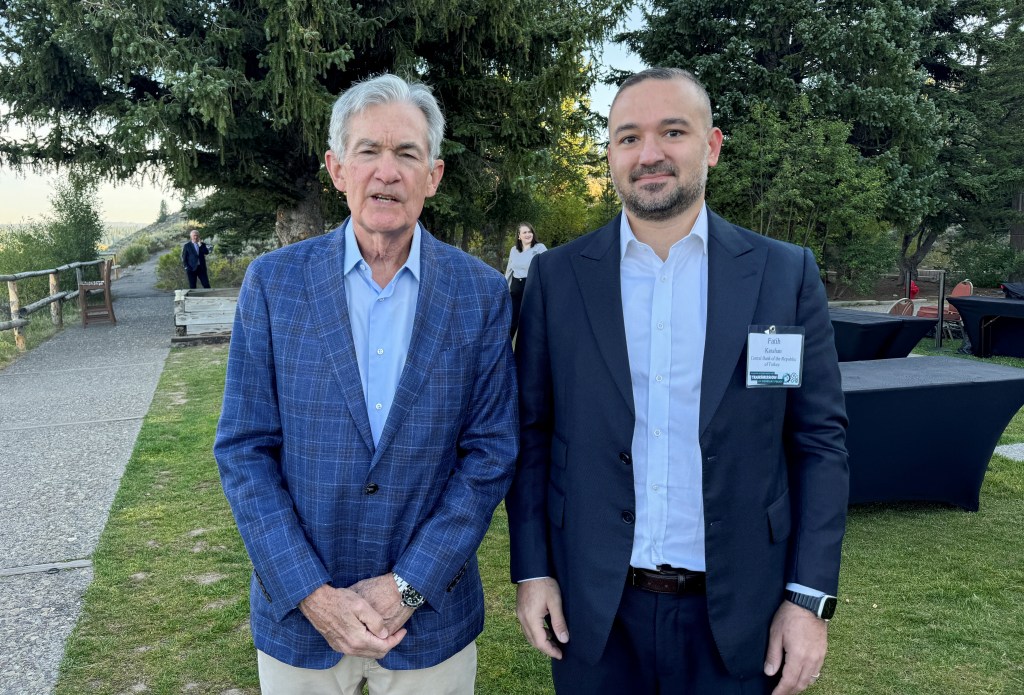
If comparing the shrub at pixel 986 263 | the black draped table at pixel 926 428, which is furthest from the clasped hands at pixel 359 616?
the shrub at pixel 986 263

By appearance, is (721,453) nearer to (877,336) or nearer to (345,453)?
(345,453)

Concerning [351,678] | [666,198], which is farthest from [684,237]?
[351,678]

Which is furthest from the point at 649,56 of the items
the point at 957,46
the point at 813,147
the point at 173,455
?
the point at 173,455

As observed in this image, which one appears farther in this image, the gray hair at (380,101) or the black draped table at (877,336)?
the black draped table at (877,336)

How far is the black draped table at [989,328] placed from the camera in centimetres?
1102

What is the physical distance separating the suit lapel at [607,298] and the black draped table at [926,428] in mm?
3176

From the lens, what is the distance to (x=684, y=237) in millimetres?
1868

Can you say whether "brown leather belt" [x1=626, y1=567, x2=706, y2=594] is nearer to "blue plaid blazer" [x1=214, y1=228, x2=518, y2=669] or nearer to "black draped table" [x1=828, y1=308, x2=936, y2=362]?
→ "blue plaid blazer" [x1=214, y1=228, x2=518, y2=669]

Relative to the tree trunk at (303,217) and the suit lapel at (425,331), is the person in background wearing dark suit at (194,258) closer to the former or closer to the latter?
the tree trunk at (303,217)

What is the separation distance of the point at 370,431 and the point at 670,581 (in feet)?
2.61

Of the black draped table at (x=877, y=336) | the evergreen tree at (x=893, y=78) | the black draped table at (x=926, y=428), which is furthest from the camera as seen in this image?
the evergreen tree at (x=893, y=78)

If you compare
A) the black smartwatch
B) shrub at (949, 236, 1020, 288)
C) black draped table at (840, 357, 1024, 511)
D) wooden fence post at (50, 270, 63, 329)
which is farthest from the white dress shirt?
shrub at (949, 236, 1020, 288)

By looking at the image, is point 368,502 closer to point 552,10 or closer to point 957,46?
point 552,10

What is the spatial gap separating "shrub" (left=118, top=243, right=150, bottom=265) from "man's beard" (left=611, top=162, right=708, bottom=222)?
40983 mm
